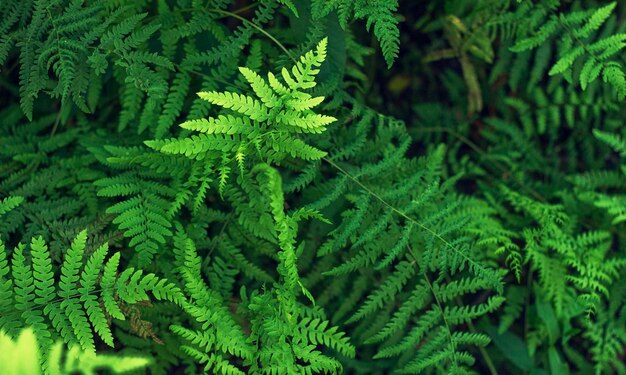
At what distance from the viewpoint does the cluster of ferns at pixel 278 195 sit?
213 centimetres

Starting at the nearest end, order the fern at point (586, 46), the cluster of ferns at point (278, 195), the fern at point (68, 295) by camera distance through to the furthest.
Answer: the fern at point (68, 295) < the cluster of ferns at point (278, 195) < the fern at point (586, 46)

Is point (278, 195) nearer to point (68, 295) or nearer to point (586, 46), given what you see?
point (68, 295)

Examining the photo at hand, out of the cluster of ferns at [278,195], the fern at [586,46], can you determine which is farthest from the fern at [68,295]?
the fern at [586,46]

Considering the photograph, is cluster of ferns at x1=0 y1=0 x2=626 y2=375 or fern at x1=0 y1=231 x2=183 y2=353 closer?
fern at x1=0 y1=231 x2=183 y2=353

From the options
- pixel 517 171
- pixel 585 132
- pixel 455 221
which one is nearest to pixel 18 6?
pixel 455 221

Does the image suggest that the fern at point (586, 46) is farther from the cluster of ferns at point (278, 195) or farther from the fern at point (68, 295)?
the fern at point (68, 295)

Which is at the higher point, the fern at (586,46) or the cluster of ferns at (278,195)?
the fern at (586,46)

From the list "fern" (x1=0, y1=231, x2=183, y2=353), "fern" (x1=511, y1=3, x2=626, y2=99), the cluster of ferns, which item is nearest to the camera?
"fern" (x1=0, y1=231, x2=183, y2=353)

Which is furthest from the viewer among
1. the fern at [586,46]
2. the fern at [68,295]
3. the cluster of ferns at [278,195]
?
the fern at [586,46]

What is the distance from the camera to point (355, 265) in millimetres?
2416

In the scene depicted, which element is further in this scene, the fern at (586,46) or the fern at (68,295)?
the fern at (586,46)

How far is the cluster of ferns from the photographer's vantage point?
2135 mm

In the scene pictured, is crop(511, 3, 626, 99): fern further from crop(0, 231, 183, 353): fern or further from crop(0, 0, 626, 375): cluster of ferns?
crop(0, 231, 183, 353): fern

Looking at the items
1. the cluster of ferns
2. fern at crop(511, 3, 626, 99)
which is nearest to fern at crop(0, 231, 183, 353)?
the cluster of ferns
